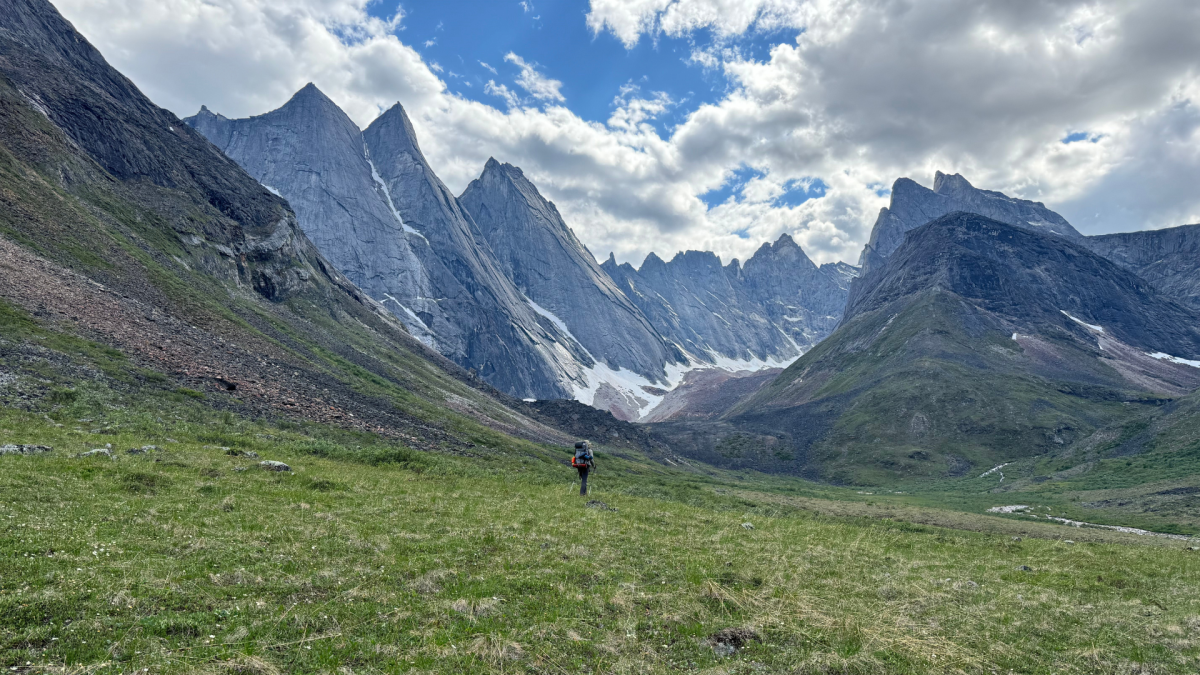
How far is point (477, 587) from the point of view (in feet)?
44.6

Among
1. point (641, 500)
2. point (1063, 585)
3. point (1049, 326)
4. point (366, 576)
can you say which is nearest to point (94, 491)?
point (366, 576)

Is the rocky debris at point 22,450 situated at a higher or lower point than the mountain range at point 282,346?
lower

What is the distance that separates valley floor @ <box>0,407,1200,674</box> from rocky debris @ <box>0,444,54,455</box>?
1.65 feet

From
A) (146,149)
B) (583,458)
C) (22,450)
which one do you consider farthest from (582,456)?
(146,149)

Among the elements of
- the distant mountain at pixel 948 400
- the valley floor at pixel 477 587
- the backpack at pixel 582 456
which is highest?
the distant mountain at pixel 948 400

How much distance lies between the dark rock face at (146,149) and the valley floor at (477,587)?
82.6 meters

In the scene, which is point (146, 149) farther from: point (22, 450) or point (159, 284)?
point (22, 450)

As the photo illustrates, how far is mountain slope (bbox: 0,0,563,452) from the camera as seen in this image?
39219 mm

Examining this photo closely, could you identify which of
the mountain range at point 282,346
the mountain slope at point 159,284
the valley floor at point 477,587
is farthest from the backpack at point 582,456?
the mountain slope at point 159,284

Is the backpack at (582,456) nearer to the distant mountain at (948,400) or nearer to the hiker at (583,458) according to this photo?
the hiker at (583,458)

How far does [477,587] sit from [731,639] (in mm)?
6459

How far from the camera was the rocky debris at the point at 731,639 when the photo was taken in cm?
1151

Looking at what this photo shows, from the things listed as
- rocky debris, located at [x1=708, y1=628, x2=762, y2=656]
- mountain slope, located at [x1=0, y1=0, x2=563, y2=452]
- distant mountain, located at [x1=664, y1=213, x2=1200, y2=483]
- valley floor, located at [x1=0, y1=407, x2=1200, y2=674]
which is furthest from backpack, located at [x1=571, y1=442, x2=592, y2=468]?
distant mountain, located at [x1=664, y1=213, x2=1200, y2=483]

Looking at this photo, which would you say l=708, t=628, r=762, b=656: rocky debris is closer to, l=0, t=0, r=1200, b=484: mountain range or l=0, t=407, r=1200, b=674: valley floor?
l=0, t=407, r=1200, b=674: valley floor
